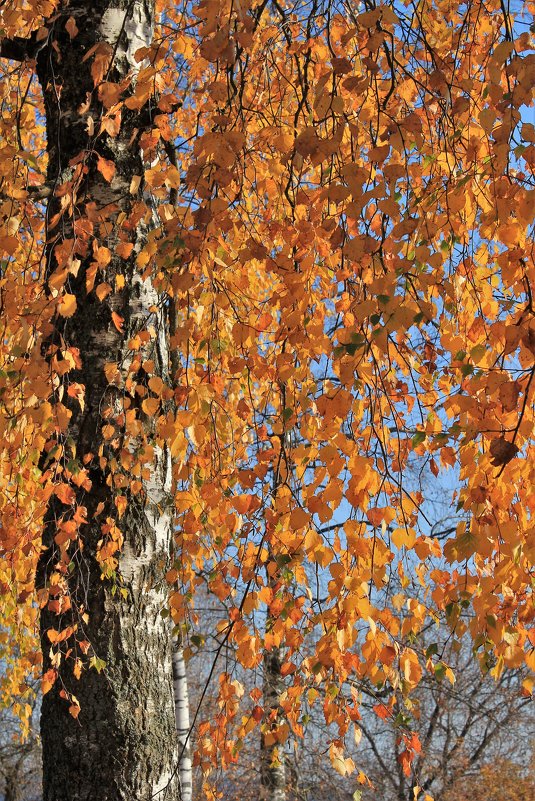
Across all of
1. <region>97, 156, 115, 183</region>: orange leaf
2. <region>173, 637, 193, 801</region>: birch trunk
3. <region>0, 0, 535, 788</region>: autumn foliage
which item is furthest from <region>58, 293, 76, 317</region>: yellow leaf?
<region>173, 637, 193, 801</region>: birch trunk

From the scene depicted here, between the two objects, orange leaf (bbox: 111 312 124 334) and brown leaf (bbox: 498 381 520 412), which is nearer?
brown leaf (bbox: 498 381 520 412)

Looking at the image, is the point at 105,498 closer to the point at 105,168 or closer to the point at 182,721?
the point at 105,168

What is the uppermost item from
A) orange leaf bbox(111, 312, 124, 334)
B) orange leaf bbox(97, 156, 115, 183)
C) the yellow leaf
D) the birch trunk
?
orange leaf bbox(97, 156, 115, 183)

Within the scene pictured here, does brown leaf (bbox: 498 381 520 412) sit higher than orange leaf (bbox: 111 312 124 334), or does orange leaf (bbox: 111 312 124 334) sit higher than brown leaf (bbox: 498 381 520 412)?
orange leaf (bbox: 111 312 124 334)

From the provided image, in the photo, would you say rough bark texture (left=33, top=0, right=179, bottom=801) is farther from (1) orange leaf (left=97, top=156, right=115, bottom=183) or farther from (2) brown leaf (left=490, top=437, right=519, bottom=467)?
(2) brown leaf (left=490, top=437, right=519, bottom=467)

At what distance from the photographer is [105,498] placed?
7.52ft

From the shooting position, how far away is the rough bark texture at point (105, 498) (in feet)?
7.03

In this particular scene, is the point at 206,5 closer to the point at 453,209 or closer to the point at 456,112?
the point at 456,112

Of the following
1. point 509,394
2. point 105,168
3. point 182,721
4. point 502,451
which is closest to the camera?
point 502,451

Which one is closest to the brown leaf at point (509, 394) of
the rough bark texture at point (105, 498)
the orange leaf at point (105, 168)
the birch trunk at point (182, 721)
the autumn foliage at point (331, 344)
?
the autumn foliage at point (331, 344)


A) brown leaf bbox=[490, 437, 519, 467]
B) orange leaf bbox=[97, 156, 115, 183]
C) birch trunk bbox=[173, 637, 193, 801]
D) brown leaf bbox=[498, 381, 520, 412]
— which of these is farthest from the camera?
birch trunk bbox=[173, 637, 193, 801]

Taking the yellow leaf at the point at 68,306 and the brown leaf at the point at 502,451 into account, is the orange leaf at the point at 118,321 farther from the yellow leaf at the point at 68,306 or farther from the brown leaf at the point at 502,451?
the brown leaf at the point at 502,451

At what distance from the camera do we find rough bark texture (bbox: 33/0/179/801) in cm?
214

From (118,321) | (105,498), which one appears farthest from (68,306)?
(105,498)
